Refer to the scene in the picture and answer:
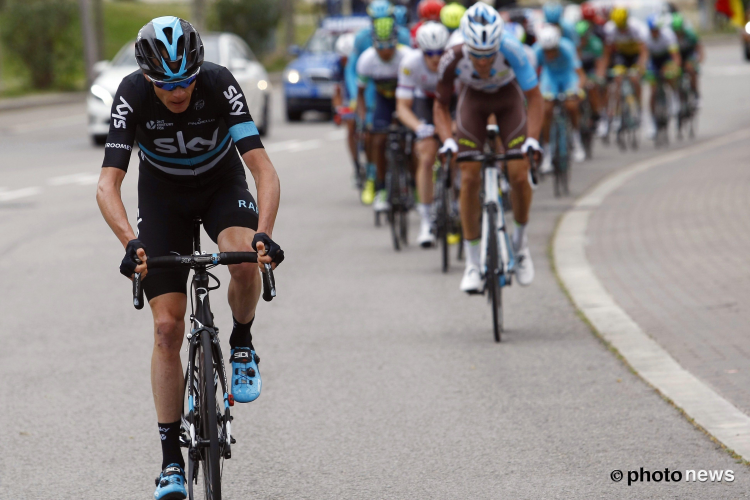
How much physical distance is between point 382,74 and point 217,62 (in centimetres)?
1061

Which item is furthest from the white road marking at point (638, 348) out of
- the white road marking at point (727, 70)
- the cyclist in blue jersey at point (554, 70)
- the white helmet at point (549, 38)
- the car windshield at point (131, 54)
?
the white road marking at point (727, 70)

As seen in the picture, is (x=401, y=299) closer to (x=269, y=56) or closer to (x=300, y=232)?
(x=300, y=232)

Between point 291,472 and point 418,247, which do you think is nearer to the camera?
point 291,472

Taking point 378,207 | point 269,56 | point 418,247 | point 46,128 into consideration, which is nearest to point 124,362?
point 418,247

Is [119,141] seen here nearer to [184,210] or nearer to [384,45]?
[184,210]

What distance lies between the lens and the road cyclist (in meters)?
8.36

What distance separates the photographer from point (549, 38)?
639 inches

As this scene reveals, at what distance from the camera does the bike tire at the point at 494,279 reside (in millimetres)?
7871

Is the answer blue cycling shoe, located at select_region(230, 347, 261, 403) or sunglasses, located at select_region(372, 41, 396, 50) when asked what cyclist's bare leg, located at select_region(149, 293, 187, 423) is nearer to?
blue cycling shoe, located at select_region(230, 347, 261, 403)

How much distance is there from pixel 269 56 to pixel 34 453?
42115 mm

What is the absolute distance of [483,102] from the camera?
28.6 ft

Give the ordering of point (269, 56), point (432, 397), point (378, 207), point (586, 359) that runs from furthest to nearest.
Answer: point (269, 56) < point (378, 207) < point (586, 359) < point (432, 397)

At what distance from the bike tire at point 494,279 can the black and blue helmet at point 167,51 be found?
11.8ft

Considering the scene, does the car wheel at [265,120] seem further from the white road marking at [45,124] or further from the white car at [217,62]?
the white road marking at [45,124]
